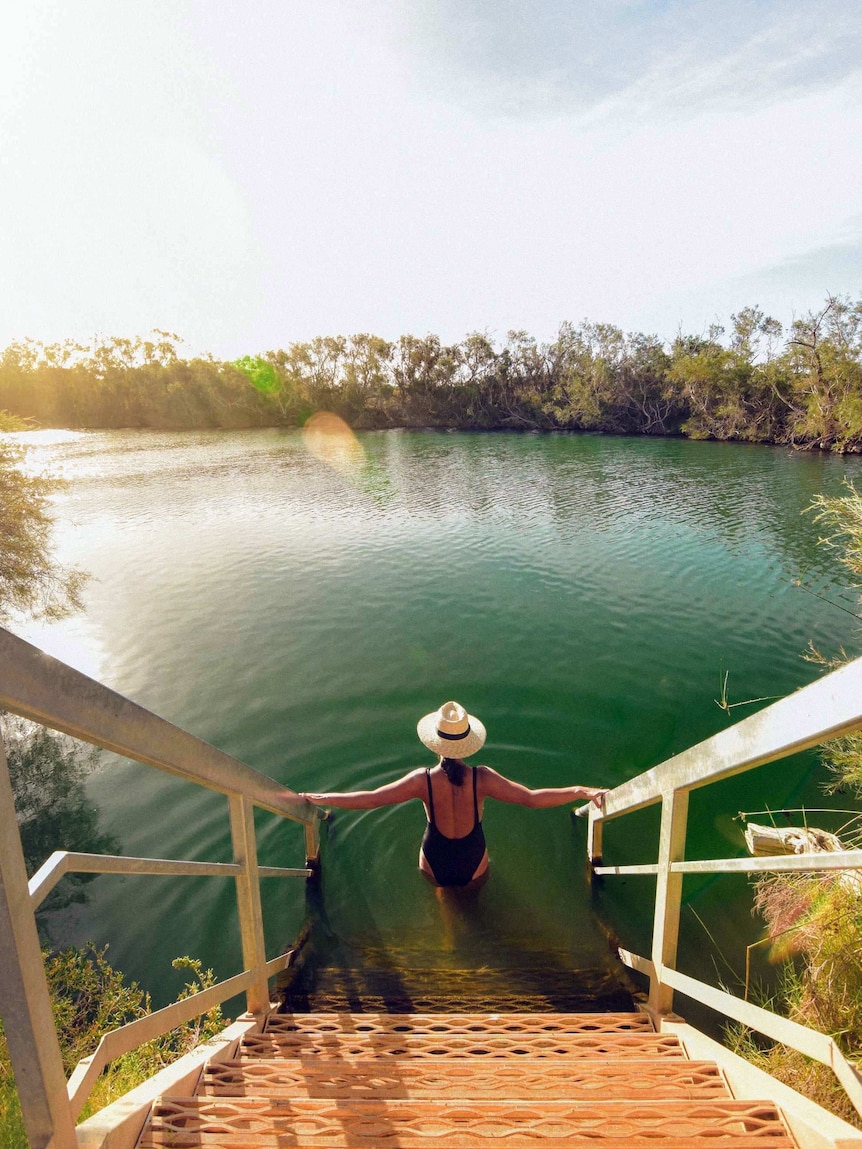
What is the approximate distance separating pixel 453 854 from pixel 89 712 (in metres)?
3.39

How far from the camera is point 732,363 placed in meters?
36.1

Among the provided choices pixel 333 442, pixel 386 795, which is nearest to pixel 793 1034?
pixel 386 795

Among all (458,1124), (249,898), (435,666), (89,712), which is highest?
(89,712)

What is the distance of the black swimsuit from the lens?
3.78 meters

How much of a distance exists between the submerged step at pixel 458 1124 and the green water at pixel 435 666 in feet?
7.47

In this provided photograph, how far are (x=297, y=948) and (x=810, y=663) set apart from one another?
806cm

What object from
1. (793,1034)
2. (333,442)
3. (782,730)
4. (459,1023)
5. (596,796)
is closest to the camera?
(782,730)

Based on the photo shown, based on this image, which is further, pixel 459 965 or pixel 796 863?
pixel 459 965

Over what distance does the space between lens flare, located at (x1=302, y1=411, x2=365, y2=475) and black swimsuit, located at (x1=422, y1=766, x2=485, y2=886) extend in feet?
78.8

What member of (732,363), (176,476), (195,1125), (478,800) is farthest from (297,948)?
(732,363)

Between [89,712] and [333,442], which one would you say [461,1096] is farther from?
[333,442]

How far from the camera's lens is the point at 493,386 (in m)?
52.3

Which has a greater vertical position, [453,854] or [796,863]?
[796,863]

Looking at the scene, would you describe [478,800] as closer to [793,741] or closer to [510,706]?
[793,741]
